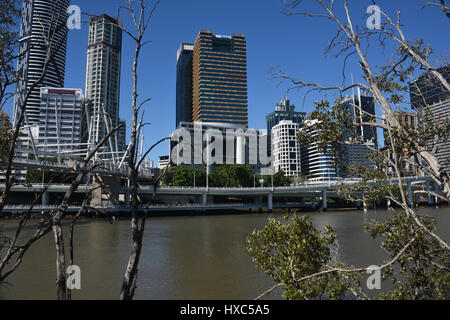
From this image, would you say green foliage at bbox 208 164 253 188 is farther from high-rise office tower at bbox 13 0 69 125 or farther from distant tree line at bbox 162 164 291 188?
high-rise office tower at bbox 13 0 69 125

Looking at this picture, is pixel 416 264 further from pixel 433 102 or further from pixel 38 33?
pixel 38 33

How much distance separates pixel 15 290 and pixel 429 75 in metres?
19.2

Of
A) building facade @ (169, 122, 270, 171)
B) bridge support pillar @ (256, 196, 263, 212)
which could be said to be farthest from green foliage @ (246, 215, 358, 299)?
building facade @ (169, 122, 270, 171)

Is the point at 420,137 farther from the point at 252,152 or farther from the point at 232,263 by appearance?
the point at 252,152

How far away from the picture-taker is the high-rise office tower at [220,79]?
161 meters

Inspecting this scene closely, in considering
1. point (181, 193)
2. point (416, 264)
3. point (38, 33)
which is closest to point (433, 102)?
point (416, 264)

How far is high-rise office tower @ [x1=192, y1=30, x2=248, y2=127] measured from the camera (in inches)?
6344

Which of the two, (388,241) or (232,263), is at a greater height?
(388,241)

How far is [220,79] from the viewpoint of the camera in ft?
542

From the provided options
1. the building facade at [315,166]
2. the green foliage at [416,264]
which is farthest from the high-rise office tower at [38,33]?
the building facade at [315,166]

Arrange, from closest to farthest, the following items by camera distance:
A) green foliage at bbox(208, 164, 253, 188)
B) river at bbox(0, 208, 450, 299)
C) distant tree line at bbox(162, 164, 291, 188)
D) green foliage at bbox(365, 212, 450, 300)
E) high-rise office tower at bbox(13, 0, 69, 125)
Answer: high-rise office tower at bbox(13, 0, 69, 125) → green foliage at bbox(365, 212, 450, 300) → river at bbox(0, 208, 450, 299) → distant tree line at bbox(162, 164, 291, 188) → green foliage at bbox(208, 164, 253, 188)

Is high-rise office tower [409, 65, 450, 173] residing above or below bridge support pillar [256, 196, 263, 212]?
above

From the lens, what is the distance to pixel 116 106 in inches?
7180

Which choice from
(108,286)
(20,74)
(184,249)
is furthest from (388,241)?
(184,249)
